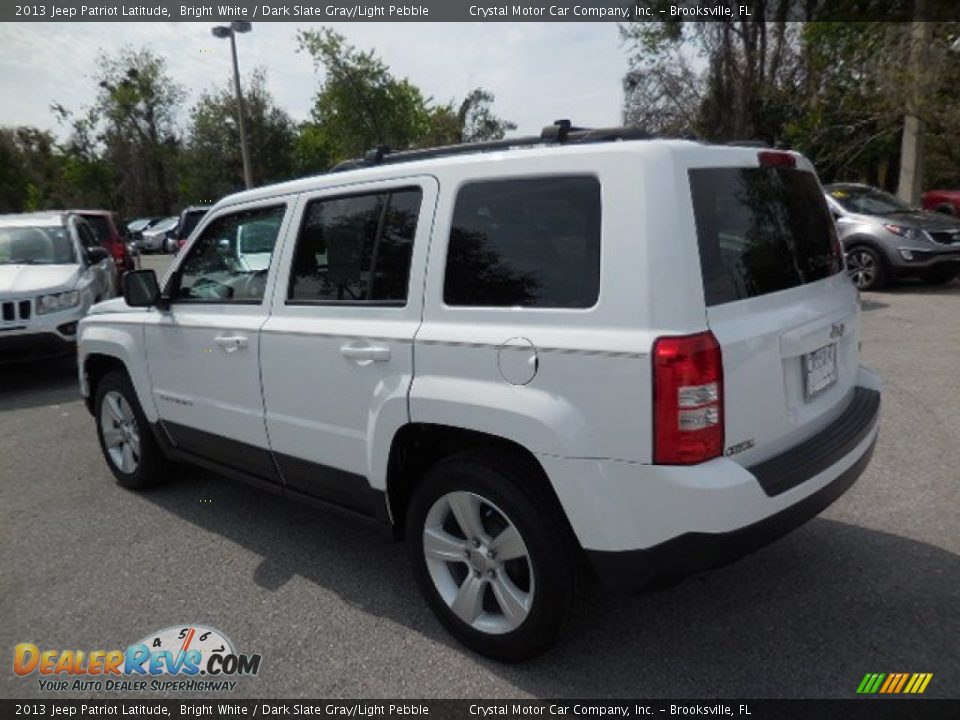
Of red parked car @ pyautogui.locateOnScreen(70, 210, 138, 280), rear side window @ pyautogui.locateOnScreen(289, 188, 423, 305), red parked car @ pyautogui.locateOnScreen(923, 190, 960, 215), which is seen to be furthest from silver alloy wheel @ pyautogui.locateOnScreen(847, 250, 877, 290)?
red parked car @ pyautogui.locateOnScreen(70, 210, 138, 280)

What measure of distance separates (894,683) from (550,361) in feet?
5.52

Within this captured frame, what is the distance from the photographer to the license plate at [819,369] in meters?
2.65

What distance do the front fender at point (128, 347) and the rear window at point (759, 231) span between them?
130 inches

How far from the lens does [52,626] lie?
3.14 meters

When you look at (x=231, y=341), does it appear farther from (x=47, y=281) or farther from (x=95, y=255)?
(x=95, y=255)

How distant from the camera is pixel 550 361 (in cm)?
233

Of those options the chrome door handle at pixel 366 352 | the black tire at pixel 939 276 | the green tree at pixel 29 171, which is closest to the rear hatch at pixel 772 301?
the chrome door handle at pixel 366 352

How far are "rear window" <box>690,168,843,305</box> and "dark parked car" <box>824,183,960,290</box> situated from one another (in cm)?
820

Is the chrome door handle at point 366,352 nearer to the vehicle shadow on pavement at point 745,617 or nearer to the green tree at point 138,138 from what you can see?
the vehicle shadow on pavement at point 745,617

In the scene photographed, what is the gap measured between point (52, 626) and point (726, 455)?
2955 millimetres

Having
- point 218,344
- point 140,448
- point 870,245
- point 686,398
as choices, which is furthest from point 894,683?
point 870,245

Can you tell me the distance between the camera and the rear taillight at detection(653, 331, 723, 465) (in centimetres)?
215

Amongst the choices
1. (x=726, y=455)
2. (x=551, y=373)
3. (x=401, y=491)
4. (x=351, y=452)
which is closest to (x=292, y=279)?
(x=351, y=452)

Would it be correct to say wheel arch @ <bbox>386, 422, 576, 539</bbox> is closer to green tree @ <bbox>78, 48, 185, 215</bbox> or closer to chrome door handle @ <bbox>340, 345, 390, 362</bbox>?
chrome door handle @ <bbox>340, 345, 390, 362</bbox>
